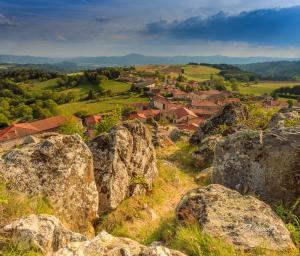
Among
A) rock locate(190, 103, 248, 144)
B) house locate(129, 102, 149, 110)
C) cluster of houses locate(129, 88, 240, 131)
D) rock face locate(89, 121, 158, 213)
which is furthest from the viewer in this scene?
house locate(129, 102, 149, 110)

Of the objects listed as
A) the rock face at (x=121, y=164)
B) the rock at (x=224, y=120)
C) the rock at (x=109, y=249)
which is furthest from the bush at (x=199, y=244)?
the rock at (x=224, y=120)

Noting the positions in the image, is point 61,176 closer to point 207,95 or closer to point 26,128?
point 26,128

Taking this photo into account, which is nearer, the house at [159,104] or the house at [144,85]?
the house at [159,104]

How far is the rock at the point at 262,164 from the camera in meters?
11.4

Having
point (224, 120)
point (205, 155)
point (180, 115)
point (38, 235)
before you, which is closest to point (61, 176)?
point (38, 235)

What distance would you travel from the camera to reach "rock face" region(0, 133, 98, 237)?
35.0 feet

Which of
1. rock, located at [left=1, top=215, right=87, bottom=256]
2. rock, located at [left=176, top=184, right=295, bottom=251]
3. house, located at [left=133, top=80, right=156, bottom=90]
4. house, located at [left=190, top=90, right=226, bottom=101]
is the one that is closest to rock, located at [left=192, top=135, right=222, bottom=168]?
rock, located at [left=176, top=184, right=295, bottom=251]

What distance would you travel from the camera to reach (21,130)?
12188 cm

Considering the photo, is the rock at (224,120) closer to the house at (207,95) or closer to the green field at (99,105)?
the green field at (99,105)

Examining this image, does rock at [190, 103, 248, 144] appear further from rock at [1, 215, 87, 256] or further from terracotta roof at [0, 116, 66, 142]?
terracotta roof at [0, 116, 66, 142]

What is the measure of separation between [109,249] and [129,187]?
269 inches

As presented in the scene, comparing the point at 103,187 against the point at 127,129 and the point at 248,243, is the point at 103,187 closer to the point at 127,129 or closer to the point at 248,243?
the point at 127,129

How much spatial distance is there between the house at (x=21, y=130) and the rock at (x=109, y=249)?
10936 centimetres

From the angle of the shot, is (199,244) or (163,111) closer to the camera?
(199,244)
